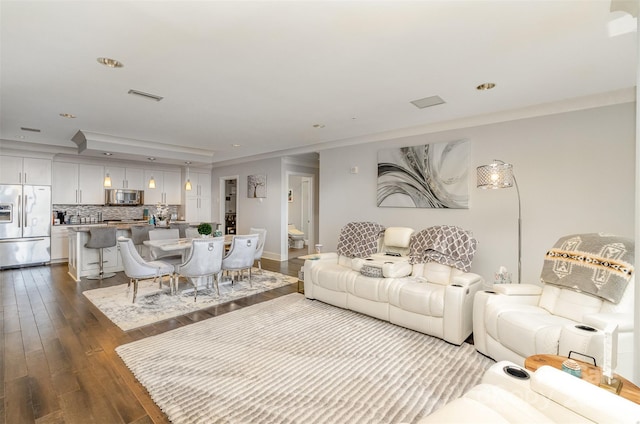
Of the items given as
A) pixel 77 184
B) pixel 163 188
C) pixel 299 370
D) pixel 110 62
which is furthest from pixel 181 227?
pixel 299 370

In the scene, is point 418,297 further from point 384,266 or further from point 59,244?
point 59,244

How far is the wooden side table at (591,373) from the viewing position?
1354 mm

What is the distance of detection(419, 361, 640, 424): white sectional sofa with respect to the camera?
1.17 metres

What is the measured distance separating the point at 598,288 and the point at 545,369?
4.59ft

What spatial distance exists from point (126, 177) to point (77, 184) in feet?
3.21

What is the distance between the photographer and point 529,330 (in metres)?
2.19

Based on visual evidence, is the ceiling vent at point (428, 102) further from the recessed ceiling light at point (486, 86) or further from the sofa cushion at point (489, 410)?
the sofa cushion at point (489, 410)

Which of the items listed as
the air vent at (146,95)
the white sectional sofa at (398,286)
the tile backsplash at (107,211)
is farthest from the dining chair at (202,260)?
the tile backsplash at (107,211)

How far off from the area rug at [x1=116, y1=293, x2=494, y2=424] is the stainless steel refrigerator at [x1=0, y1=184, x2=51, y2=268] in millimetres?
5262

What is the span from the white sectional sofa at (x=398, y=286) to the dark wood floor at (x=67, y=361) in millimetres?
948

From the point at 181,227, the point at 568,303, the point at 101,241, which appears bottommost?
the point at 568,303

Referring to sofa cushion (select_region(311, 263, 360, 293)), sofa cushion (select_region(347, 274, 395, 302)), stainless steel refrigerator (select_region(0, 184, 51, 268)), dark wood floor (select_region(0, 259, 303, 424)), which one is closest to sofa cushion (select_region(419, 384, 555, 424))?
dark wood floor (select_region(0, 259, 303, 424))

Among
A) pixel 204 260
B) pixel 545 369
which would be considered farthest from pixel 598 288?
pixel 204 260

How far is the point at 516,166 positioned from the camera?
12.2 ft
